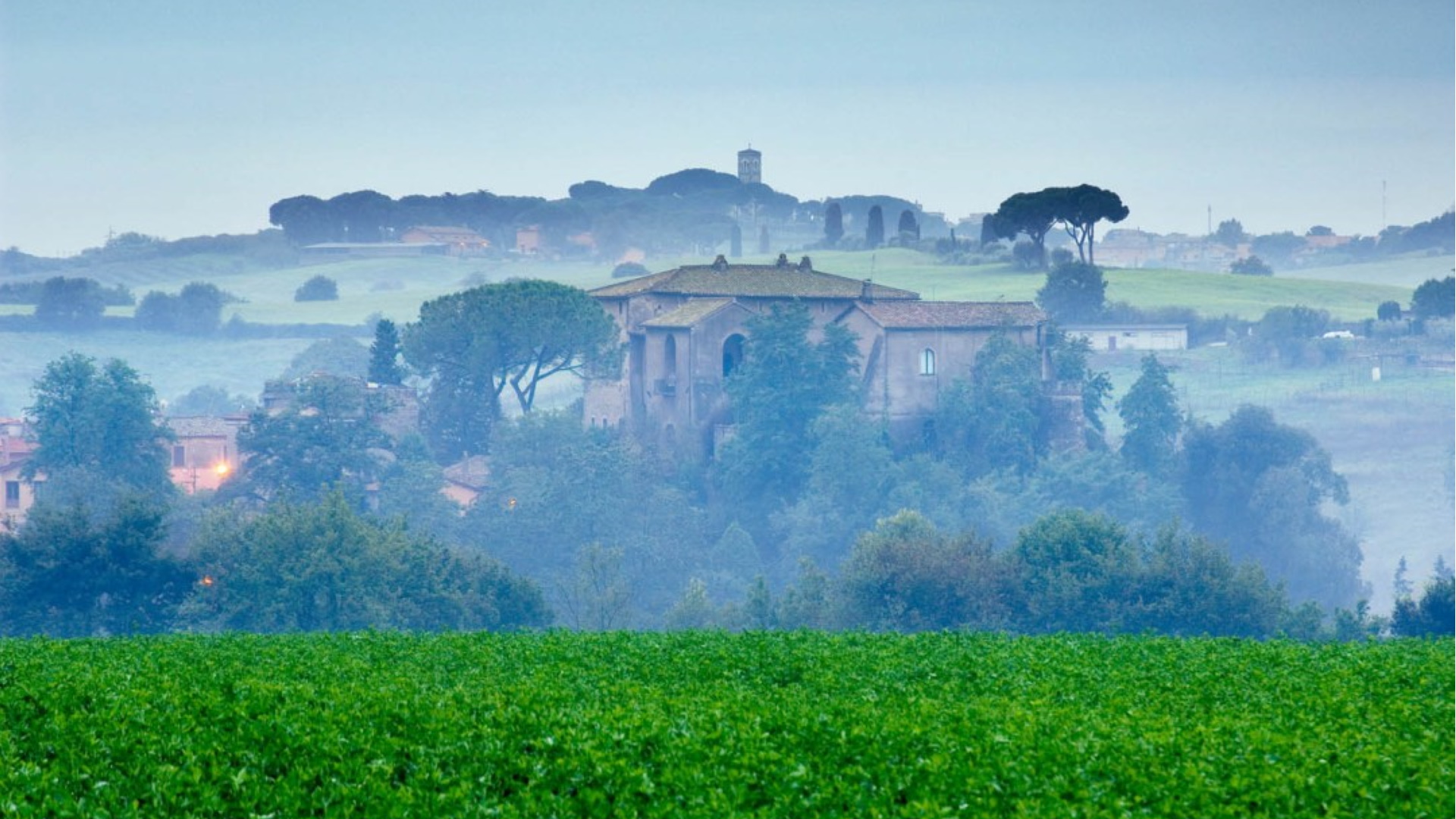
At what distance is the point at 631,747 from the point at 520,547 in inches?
2289

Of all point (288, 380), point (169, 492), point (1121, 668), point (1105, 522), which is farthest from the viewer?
point (288, 380)

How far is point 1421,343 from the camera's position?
87312 millimetres

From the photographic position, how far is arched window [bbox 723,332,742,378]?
2940 inches

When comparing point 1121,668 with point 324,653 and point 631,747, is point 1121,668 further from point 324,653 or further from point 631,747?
point 324,653

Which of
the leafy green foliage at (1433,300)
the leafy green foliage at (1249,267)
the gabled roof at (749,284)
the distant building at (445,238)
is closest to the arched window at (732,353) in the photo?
the gabled roof at (749,284)

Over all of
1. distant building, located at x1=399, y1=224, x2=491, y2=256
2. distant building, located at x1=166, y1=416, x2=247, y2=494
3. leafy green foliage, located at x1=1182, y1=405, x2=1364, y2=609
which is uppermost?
distant building, located at x1=399, y1=224, x2=491, y2=256

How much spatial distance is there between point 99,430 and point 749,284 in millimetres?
27019

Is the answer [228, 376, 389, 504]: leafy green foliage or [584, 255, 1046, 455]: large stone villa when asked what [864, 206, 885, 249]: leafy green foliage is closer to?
[584, 255, 1046, 455]: large stone villa

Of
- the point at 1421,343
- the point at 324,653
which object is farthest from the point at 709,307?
the point at 324,653

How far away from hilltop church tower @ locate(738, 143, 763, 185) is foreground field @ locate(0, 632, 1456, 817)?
9339cm

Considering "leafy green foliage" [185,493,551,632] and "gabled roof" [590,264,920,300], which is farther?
"gabled roof" [590,264,920,300]

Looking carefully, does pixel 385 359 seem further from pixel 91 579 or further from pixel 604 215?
pixel 91 579

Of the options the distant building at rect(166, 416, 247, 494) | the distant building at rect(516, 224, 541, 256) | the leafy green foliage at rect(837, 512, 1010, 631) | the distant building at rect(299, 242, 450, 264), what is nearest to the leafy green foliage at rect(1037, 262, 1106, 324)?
the distant building at rect(166, 416, 247, 494)

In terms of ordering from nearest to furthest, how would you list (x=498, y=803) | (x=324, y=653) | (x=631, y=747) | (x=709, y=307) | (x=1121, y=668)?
(x=498, y=803) < (x=631, y=747) < (x=1121, y=668) < (x=324, y=653) < (x=709, y=307)
